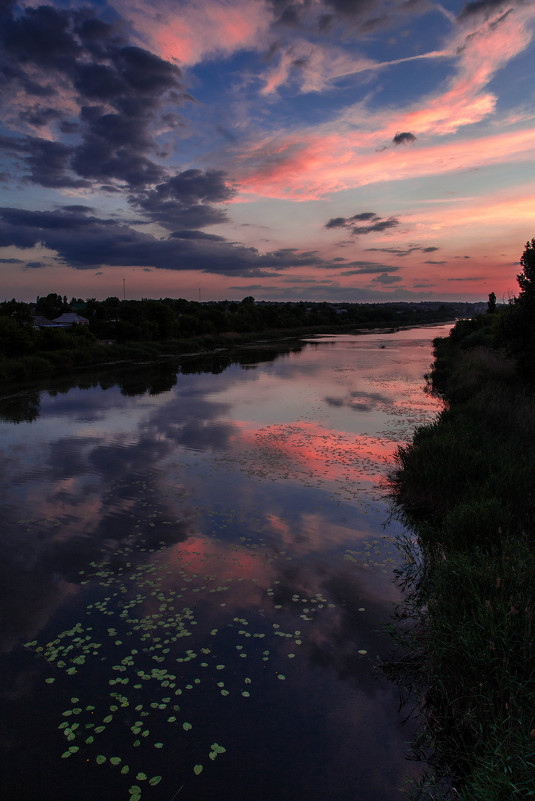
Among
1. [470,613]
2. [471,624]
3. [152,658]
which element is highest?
[471,624]

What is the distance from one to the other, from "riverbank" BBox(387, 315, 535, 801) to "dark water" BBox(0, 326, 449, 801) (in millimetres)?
415

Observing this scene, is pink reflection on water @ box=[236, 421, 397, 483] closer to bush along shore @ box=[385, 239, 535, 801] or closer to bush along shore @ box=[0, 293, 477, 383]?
bush along shore @ box=[385, 239, 535, 801]

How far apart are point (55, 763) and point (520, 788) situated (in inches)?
163

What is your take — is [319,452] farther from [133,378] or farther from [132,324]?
[132,324]

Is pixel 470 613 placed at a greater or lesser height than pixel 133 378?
greater

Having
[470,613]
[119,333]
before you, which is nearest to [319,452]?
[470,613]

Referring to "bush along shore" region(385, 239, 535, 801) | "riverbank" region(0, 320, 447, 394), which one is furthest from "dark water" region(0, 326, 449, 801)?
"riverbank" region(0, 320, 447, 394)

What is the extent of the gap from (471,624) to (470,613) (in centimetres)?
49

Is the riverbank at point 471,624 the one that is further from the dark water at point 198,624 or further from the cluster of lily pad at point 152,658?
the cluster of lily pad at point 152,658

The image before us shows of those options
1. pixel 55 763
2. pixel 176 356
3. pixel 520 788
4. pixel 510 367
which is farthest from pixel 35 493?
pixel 176 356

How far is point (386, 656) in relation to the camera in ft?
20.2

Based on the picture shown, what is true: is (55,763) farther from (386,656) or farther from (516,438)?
(516,438)

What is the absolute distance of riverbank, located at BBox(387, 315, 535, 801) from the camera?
4.12 m

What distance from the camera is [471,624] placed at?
5.20m
